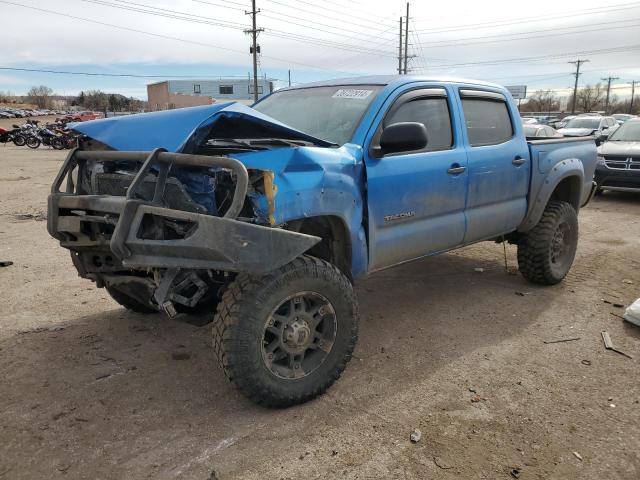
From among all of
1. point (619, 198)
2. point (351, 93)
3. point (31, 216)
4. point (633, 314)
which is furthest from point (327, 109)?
point (619, 198)

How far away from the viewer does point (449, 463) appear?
2566 mm

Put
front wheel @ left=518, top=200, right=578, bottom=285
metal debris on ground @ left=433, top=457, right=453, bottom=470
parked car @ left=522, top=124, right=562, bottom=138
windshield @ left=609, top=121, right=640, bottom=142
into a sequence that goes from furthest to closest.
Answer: windshield @ left=609, top=121, right=640, bottom=142 < parked car @ left=522, top=124, right=562, bottom=138 < front wheel @ left=518, top=200, right=578, bottom=285 < metal debris on ground @ left=433, top=457, right=453, bottom=470

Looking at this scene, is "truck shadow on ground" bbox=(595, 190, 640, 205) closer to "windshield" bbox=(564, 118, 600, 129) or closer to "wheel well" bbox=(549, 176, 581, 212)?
"wheel well" bbox=(549, 176, 581, 212)

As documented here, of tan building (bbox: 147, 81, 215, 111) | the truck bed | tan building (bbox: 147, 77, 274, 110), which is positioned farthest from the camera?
tan building (bbox: 147, 77, 274, 110)

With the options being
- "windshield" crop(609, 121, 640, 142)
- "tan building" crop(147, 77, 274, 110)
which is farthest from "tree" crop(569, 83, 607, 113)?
"windshield" crop(609, 121, 640, 142)

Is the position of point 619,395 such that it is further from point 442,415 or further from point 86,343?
point 86,343

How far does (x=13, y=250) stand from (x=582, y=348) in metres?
6.20

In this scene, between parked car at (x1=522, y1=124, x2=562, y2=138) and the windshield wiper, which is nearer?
the windshield wiper

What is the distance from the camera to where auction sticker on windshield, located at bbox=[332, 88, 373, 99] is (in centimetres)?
379

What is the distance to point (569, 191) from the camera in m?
5.57

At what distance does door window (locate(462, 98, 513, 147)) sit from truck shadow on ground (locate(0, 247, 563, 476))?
4.92 feet

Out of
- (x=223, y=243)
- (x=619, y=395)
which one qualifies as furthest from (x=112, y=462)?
(x=619, y=395)

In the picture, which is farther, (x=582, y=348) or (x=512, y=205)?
(x=512, y=205)

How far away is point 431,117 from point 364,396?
2.17 m
